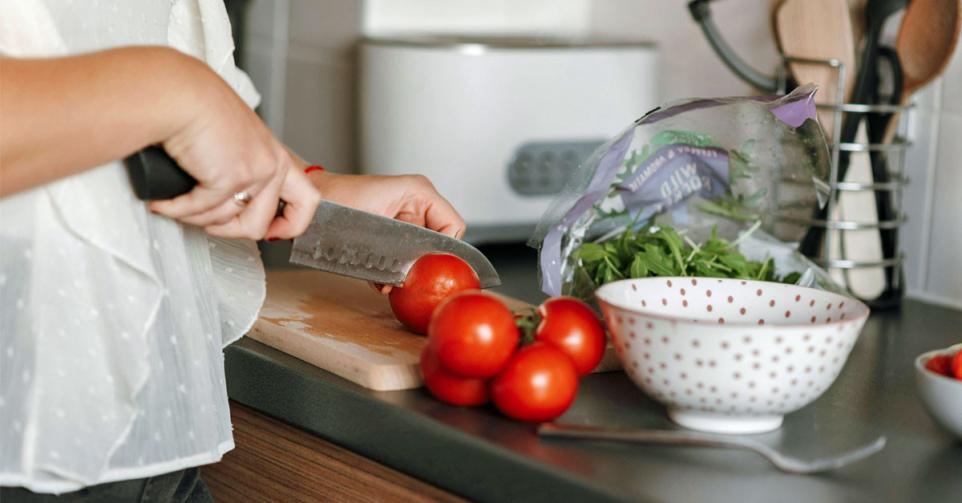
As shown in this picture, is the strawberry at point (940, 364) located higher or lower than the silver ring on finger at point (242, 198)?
lower

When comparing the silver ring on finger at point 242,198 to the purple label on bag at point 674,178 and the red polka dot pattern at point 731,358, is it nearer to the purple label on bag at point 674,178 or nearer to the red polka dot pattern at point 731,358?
the red polka dot pattern at point 731,358

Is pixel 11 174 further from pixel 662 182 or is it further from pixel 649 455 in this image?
pixel 662 182

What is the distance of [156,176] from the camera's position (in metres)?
0.82

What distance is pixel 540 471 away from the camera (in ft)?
2.58

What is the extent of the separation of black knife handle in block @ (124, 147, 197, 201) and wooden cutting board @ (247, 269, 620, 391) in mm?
207

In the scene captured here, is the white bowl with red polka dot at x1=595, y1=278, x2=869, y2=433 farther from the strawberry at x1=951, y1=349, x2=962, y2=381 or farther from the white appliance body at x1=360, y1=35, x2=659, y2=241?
the white appliance body at x1=360, y1=35, x2=659, y2=241

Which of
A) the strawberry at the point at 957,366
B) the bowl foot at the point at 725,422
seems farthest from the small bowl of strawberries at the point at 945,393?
the bowl foot at the point at 725,422

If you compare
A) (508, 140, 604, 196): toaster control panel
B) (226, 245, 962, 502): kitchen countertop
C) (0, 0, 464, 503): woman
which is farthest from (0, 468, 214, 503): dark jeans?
(508, 140, 604, 196): toaster control panel

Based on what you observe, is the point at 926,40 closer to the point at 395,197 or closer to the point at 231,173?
the point at 395,197

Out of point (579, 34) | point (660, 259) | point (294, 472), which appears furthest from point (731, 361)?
point (579, 34)

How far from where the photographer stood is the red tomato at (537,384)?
2.77 feet

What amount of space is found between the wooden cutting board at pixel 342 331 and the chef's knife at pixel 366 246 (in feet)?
0.17

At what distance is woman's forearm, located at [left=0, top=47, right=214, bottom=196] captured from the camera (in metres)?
0.73

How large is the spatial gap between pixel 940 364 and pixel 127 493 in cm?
58
